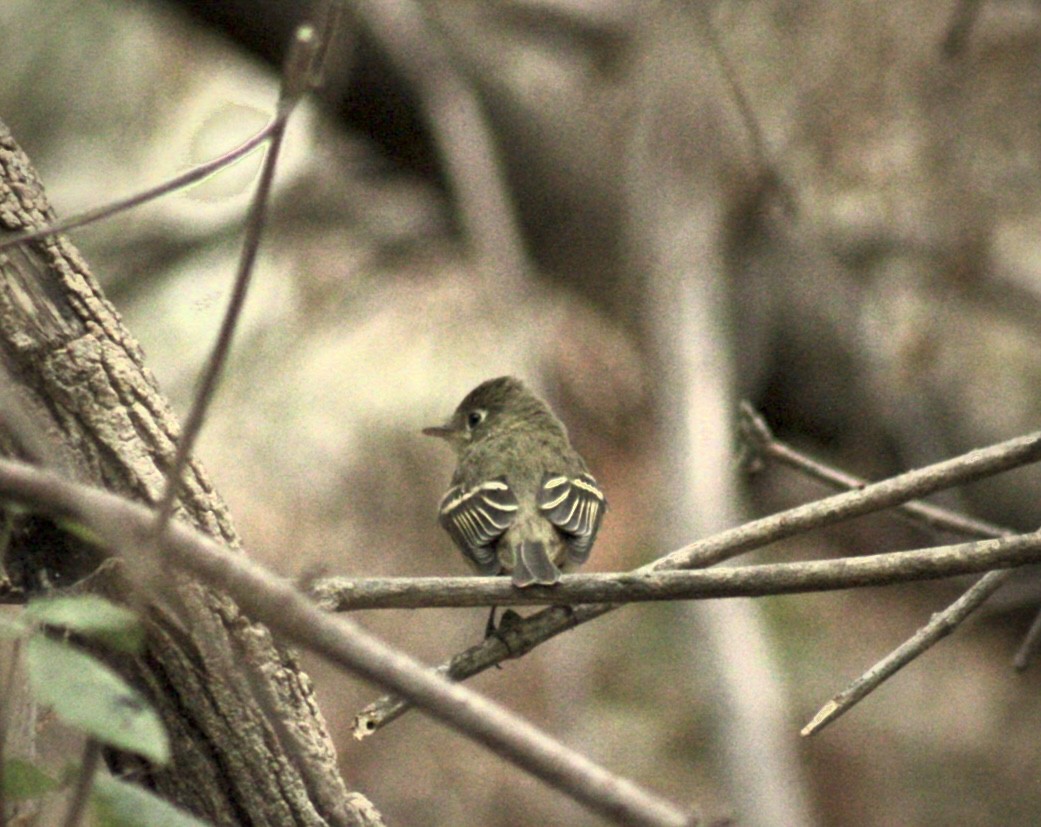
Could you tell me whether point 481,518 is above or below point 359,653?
above

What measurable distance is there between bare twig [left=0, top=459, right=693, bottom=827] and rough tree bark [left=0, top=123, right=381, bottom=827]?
0.59 meters

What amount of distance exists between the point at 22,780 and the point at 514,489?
322 cm

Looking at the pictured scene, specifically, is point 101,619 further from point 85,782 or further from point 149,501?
point 149,501

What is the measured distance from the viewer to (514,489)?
460cm

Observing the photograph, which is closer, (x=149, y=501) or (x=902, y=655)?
(x=149, y=501)

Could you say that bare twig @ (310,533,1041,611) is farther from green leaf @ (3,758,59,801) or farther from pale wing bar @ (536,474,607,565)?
pale wing bar @ (536,474,607,565)

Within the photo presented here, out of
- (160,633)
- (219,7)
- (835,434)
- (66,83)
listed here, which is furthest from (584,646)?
(160,633)

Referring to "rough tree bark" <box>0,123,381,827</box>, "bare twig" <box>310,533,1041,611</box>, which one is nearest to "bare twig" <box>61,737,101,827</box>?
"rough tree bark" <box>0,123,381,827</box>

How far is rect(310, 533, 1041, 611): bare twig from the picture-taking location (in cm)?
225

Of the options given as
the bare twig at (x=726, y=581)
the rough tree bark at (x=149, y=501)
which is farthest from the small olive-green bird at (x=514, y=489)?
the rough tree bark at (x=149, y=501)

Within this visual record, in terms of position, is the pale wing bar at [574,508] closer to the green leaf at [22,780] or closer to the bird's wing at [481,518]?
the bird's wing at [481,518]

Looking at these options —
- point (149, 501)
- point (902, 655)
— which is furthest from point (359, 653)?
point (902, 655)

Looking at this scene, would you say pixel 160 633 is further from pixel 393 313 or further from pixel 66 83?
pixel 66 83

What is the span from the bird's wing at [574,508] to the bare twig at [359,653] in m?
2.90
